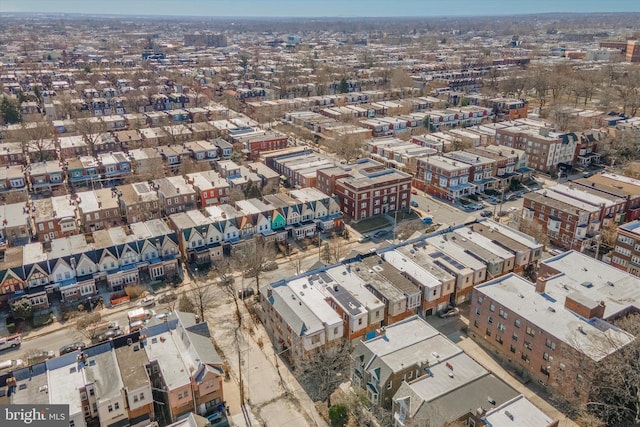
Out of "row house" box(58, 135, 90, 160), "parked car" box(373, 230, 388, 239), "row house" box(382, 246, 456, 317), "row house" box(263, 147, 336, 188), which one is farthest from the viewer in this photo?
"row house" box(58, 135, 90, 160)

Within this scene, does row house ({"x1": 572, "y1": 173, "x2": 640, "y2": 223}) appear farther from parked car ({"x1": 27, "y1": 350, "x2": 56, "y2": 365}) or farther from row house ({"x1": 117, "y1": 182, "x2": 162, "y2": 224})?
parked car ({"x1": 27, "y1": 350, "x2": 56, "y2": 365})

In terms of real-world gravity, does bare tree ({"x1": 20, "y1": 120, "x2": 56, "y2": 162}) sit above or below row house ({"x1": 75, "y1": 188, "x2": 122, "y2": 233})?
above

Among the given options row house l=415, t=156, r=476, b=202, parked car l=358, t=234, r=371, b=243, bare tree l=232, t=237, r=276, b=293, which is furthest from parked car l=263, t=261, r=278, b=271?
row house l=415, t=156, r=476, b=202

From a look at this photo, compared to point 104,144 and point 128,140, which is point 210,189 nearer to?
point 128,140

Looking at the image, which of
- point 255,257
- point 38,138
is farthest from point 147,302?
point 38,138

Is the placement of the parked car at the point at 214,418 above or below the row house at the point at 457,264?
below

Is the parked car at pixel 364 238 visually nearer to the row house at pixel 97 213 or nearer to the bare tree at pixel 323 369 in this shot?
the bare tree at pixel 323 369

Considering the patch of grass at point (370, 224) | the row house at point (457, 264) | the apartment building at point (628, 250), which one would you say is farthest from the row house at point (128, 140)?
the apartment building at point (628, 250)
